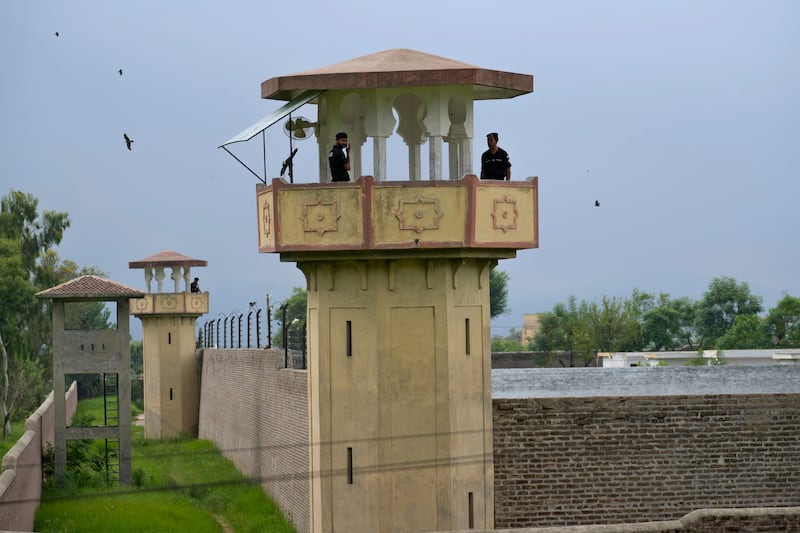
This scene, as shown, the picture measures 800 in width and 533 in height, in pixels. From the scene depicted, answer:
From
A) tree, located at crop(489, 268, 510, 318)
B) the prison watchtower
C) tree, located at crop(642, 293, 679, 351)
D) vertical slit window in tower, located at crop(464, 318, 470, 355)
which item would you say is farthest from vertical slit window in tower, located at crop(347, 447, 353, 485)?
tree, located at crop(489, 268, 510, 318)

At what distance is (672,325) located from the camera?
8319 cm

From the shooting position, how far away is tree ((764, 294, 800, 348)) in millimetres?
71000

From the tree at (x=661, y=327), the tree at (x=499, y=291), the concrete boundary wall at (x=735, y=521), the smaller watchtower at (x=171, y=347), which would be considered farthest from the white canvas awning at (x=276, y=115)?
the tree at (x=499, y=291)

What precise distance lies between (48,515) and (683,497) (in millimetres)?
12780

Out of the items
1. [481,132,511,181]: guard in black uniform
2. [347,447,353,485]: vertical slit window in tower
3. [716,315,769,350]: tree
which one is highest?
[481,132,511,181]: guard in black uniform

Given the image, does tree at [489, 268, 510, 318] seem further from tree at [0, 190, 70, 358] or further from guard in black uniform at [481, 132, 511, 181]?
guard in black uniform at [481, 132, 511, 181]

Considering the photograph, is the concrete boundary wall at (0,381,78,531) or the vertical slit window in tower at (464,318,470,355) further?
the concrete boundary wall at (0,381,78,531)

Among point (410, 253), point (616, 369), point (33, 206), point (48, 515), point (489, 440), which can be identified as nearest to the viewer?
point (410, 253)

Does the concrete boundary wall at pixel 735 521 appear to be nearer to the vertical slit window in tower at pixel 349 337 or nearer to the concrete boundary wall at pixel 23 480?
the vertical slit window in tower at pixel 349 337

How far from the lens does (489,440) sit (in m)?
17.0

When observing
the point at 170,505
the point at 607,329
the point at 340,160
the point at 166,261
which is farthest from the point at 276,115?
the point at 607,329

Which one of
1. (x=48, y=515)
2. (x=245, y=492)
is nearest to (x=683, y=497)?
(x=48, y=515)

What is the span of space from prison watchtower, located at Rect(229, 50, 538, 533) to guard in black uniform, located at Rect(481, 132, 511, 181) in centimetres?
21

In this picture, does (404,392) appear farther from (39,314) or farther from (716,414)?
(39,314)
